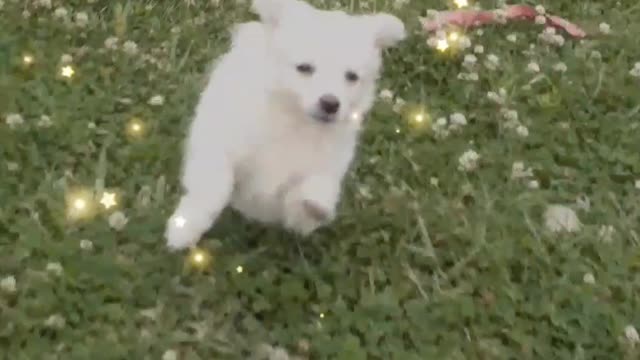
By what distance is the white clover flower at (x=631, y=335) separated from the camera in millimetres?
3307

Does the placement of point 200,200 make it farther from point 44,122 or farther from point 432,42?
point 432,42

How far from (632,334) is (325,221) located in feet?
3.17

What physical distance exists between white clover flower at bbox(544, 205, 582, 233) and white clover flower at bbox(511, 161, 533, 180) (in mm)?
203

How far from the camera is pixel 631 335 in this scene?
10.9 feet

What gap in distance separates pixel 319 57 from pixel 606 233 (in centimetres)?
120

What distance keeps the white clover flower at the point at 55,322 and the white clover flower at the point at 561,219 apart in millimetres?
1665

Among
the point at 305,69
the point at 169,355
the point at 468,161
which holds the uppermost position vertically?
the point at 305,69

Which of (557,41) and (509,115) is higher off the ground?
(509,115)

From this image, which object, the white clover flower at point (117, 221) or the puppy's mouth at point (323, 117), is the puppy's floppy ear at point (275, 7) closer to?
the puppy's mouth at point (323, 117)

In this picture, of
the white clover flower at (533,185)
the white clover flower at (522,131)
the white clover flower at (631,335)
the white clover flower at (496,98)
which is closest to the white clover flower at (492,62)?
the white clover flower at (496,98)

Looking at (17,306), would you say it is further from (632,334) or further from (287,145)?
(632,334)

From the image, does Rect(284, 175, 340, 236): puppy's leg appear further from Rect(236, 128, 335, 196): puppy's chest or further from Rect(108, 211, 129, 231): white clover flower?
Rect(108, 211, 129, 231): white clover flower

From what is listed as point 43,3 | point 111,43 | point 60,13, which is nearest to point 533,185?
point 111,43

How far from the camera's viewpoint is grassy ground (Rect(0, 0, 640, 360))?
317cm
